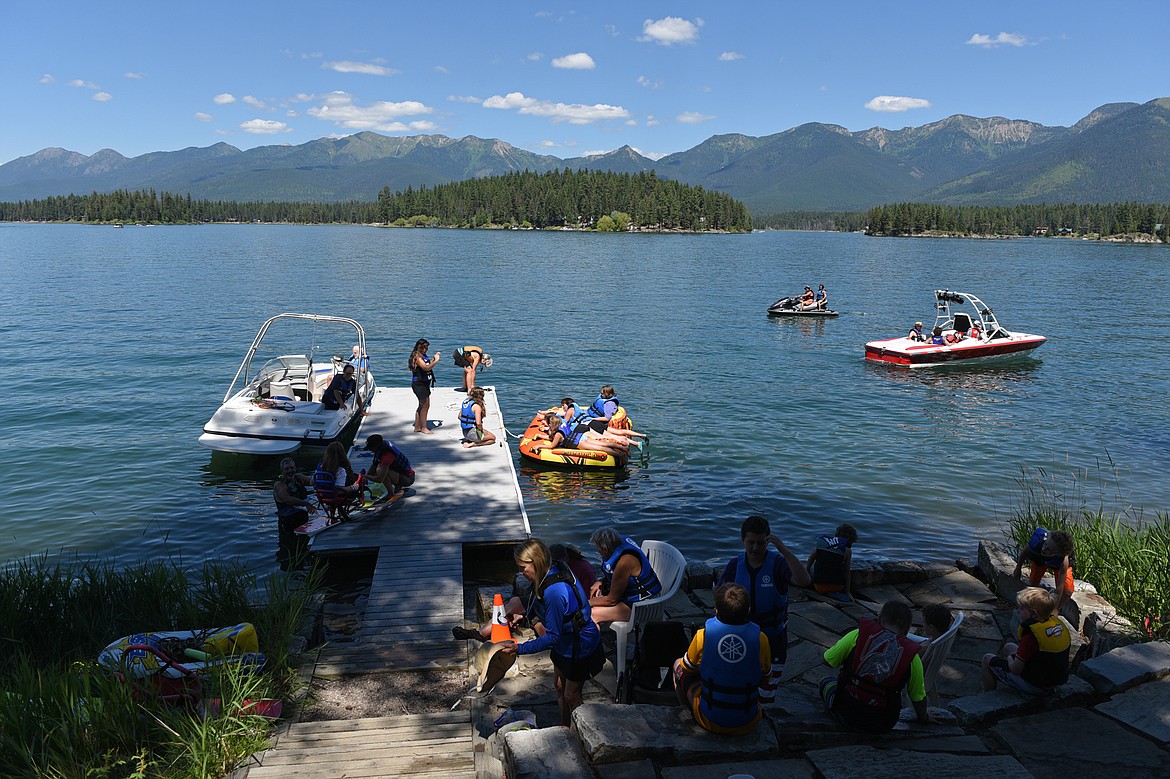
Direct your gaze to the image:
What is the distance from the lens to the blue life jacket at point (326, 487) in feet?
40.8

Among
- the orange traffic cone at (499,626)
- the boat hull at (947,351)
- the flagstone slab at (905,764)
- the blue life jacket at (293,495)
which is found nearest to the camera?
the flagstone slab at (905,764)

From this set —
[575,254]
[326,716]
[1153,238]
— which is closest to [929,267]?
[575,254]

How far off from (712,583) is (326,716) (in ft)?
15.9

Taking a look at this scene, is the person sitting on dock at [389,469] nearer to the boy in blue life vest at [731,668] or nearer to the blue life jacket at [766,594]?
the blue life jacket at [766,594]

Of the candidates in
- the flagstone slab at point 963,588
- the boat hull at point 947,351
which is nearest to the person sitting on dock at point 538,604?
the flagstone slab at point 963,588

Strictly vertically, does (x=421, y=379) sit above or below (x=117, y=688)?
above

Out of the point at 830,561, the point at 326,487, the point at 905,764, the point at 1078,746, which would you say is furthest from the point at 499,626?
the point at 326,487

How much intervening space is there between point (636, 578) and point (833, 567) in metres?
3.16

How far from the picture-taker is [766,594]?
6871 mm

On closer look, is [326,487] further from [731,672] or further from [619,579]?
[731,672]

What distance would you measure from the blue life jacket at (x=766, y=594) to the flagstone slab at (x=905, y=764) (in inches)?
56.8

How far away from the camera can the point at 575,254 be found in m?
104

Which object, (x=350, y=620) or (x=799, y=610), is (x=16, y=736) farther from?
(x=799, y=610)

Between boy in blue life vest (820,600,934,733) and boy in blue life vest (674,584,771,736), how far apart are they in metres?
0.71
